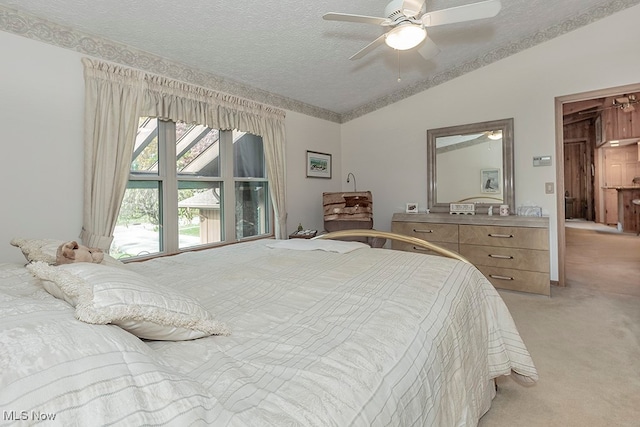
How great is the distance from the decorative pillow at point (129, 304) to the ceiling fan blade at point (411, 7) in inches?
79.0

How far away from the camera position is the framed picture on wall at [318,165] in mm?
4375

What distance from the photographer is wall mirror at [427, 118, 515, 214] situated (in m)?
3.80

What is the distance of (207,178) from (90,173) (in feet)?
3.61

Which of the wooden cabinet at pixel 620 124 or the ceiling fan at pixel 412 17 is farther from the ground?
the wooden cabinet at pixel 620 124

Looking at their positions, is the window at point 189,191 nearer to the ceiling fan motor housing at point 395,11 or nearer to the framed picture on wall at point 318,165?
the framed picture on wall at point 318,165

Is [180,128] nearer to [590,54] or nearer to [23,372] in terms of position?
[23,372]

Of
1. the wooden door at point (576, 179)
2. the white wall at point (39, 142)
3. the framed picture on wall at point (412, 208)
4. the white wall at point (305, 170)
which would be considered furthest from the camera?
the wooden door at point (576, 179)

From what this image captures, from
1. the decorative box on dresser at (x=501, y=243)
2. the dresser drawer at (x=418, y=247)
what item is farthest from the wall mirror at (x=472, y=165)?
the dresser drawer at (x=418, y=247)

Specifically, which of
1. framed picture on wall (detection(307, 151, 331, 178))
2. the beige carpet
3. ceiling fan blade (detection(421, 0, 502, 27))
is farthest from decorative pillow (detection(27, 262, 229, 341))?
framed picture on wall (detection(307, 151, 331, 178))

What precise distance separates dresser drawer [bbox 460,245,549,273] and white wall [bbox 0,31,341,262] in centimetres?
378

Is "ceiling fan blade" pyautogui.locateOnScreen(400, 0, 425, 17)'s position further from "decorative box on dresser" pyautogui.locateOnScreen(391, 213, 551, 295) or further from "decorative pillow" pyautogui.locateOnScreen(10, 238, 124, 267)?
"decorative box on dresser" pyautogui.locateOnScreen(391, 213, 551, 295)

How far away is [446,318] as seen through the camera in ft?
3.69

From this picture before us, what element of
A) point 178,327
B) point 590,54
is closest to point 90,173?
point 178,327

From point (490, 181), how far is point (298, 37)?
9.26 feet
